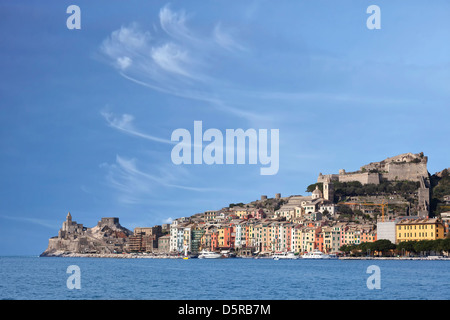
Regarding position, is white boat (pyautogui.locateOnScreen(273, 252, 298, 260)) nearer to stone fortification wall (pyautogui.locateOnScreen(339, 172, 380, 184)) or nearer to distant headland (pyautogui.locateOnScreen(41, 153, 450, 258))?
distant headland (pyautogui.locateOnScreen(41, 153, 450, 258))

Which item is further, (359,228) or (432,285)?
(359,228)

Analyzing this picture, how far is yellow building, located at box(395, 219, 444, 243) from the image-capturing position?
98.4 m

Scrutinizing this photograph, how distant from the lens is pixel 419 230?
329ft

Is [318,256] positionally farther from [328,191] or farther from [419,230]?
[328,191]

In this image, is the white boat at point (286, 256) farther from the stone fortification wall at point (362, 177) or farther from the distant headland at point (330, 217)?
the stone fortification wall at point (362, 177)

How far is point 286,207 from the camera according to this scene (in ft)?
468

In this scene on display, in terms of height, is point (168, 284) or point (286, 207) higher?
point (286, 207)

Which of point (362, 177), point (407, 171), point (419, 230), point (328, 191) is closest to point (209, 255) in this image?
point (328, 191)

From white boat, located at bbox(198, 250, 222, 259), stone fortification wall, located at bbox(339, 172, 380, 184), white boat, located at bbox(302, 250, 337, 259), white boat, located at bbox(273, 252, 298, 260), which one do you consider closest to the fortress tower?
stone fortification wall, located at bbox(339, 172, 380, 184)

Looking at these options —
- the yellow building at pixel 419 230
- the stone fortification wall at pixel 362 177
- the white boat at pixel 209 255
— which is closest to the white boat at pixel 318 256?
the yellow building at pixel 419 230
